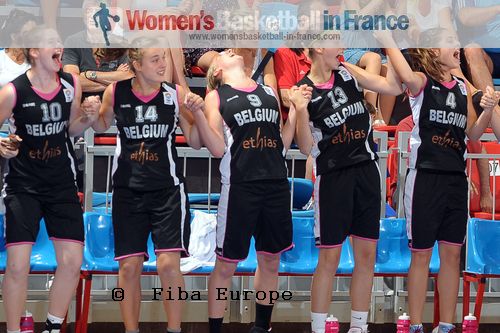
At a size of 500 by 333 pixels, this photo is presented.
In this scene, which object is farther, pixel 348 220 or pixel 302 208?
pixel 302 208

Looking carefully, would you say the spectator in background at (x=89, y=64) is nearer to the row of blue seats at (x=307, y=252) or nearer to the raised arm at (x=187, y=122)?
the row of blue seats at (x=307, y=252)

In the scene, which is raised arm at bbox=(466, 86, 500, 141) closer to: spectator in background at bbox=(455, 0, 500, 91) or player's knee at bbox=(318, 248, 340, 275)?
player's knee at bbox=(318, 248, 340, 275)

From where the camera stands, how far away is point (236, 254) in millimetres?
5801

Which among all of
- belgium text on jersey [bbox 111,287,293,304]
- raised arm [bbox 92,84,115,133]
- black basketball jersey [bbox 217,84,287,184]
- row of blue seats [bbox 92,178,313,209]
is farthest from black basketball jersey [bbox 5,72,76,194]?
row of blue seats [bbox 92,178,313,209]

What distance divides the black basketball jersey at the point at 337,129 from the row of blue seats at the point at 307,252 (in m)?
0.71

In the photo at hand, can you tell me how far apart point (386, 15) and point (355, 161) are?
97.2 inches

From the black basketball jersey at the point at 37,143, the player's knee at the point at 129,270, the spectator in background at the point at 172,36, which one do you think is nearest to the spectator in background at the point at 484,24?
the spectator in background at the point at 172,36

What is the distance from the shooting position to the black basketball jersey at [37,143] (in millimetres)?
5531

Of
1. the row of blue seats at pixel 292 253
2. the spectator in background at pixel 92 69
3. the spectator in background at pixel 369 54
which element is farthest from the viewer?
the spectator in background at pixel 369 54

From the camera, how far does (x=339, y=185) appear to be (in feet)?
19.3

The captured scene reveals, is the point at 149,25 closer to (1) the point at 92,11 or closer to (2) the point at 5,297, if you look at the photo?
(1) the point at 92,11

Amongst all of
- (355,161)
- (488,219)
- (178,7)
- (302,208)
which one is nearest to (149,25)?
(178,7)

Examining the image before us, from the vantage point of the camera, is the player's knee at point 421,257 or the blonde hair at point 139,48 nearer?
the blonde hair at point 139,48

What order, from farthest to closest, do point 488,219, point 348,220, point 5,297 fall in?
point 488,219 → point 348,220 → point 5,297
